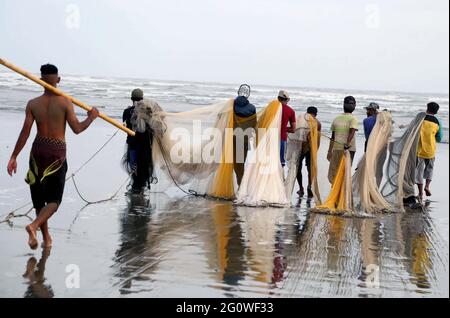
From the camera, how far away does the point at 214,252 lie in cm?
875

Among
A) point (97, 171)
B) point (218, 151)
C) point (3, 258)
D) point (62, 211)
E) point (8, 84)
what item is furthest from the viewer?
point (8, 84)

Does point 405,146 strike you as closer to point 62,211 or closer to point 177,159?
point 177,159

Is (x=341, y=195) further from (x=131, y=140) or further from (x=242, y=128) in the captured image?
(x=131, y=140)

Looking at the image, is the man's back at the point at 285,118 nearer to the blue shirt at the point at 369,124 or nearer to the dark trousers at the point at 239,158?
the dark trousers at the point at 239,158

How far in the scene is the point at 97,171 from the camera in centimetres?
1588

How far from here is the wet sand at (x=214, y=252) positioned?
7.16m

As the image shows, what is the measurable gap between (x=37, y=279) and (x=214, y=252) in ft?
7.44

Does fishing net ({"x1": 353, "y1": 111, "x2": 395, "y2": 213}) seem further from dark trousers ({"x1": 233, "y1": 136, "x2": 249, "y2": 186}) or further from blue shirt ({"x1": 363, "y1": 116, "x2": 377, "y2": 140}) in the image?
dark trousers ({"x1": 233, "y1": 136, "x2": 249, "y2": 186})

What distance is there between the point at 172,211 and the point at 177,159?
1971 mm

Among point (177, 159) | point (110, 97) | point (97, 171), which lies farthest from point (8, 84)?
point (177, 159)

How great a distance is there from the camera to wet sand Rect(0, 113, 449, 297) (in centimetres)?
716

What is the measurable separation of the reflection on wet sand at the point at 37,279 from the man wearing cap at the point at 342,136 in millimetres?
6196
